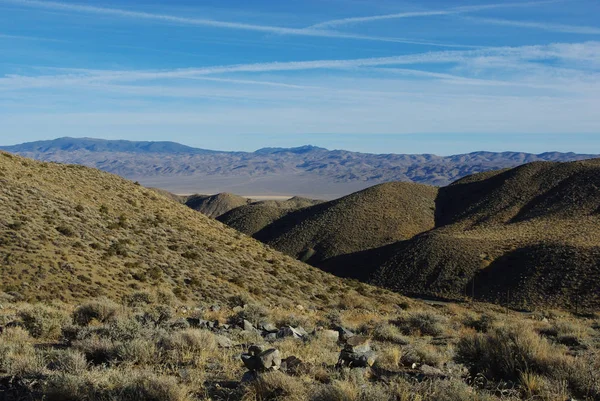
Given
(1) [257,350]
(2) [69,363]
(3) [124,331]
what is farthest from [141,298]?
(1) [257,350]

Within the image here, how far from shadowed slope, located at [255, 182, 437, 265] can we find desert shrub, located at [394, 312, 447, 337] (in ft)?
245

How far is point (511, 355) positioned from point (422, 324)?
7.31 metres

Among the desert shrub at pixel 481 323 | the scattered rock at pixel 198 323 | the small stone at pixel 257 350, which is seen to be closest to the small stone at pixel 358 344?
the small stone at pixel 257 350

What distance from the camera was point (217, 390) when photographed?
776cm

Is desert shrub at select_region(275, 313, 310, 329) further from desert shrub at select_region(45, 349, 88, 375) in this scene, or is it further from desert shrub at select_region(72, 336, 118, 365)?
desert shrub at select_region(45, 349, 88, 375)

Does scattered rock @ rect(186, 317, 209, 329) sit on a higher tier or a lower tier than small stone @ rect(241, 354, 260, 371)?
lower

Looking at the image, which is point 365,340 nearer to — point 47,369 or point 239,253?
point 47,369

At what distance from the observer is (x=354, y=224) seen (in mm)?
103875

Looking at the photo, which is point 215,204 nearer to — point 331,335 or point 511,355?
point 331,335

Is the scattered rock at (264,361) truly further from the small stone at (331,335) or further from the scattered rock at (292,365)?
the small stone at (331,335)

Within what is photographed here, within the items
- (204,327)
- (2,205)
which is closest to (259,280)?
(2,205)

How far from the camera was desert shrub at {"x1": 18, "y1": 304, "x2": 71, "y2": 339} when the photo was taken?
40.2 ft

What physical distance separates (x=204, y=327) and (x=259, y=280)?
22.2 m

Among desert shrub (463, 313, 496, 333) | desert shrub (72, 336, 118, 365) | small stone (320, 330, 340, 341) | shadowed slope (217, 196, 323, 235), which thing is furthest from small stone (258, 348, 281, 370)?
shadowed slope (217, 196, 323, 235)
